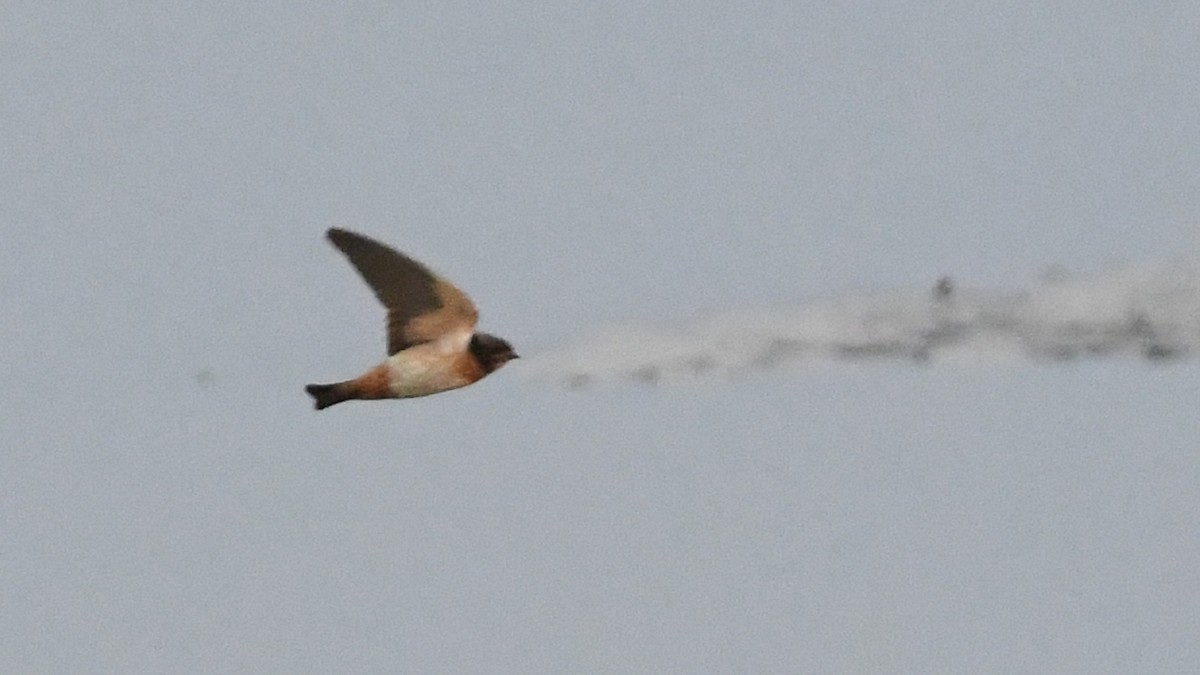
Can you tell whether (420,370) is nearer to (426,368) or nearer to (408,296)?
(426,368)

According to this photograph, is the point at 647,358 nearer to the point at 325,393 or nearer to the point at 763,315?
the point at 763,315

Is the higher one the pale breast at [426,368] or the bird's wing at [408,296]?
the bird's wing at [408,296]

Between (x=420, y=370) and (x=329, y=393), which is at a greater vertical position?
(x=420, y=370)

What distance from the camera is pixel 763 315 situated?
43.2 metres

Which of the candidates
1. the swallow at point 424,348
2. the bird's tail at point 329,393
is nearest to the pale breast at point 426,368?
the swallow at point 424,348

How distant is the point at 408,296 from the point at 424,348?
73 cm

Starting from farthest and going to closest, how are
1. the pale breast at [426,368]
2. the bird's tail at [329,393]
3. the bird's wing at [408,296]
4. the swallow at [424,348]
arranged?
the bird's tail at [329,393] < the pale breast at [426,368] < the swallow at [424,348] < the bird's wing at [408,296]

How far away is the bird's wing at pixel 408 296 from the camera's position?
36.5m

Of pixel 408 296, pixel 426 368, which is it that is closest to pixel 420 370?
pixel 426 368

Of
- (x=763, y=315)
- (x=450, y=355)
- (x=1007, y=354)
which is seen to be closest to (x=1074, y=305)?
(x=1007, y=354)

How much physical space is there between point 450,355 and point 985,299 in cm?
848

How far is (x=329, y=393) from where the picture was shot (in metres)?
37.9

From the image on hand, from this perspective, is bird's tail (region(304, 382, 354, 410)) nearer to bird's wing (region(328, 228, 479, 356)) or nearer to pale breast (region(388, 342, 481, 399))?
pale breast (region(388, 342, 481, 399))

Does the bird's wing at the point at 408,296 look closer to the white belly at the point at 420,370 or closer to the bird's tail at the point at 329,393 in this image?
the white belly at the point at 420,370
